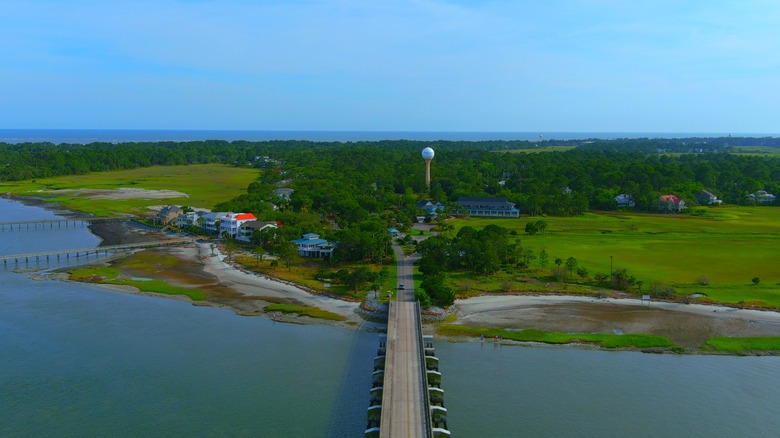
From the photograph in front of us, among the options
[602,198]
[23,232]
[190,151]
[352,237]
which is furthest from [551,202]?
[190,151]

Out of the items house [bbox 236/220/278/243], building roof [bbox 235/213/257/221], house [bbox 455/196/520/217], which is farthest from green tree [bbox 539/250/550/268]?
house [bbox 455/196/520/217]

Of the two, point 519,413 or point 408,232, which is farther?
point 408,232

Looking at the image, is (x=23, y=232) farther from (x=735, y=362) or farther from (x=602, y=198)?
(x=602, y=198)

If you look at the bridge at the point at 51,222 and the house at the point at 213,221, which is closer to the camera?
the house at the point at 213,221

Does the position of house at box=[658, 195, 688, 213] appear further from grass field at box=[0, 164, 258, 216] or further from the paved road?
grass field at box=[0, 164, 258, 216]

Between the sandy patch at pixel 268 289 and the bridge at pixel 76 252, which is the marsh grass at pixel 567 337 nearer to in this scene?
the sandy patch at pixel 268 289

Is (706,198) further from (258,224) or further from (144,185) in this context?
(144,185)

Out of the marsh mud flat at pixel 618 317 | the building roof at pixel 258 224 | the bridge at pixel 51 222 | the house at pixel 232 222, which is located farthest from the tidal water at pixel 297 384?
the bridge at pixel 51 222
